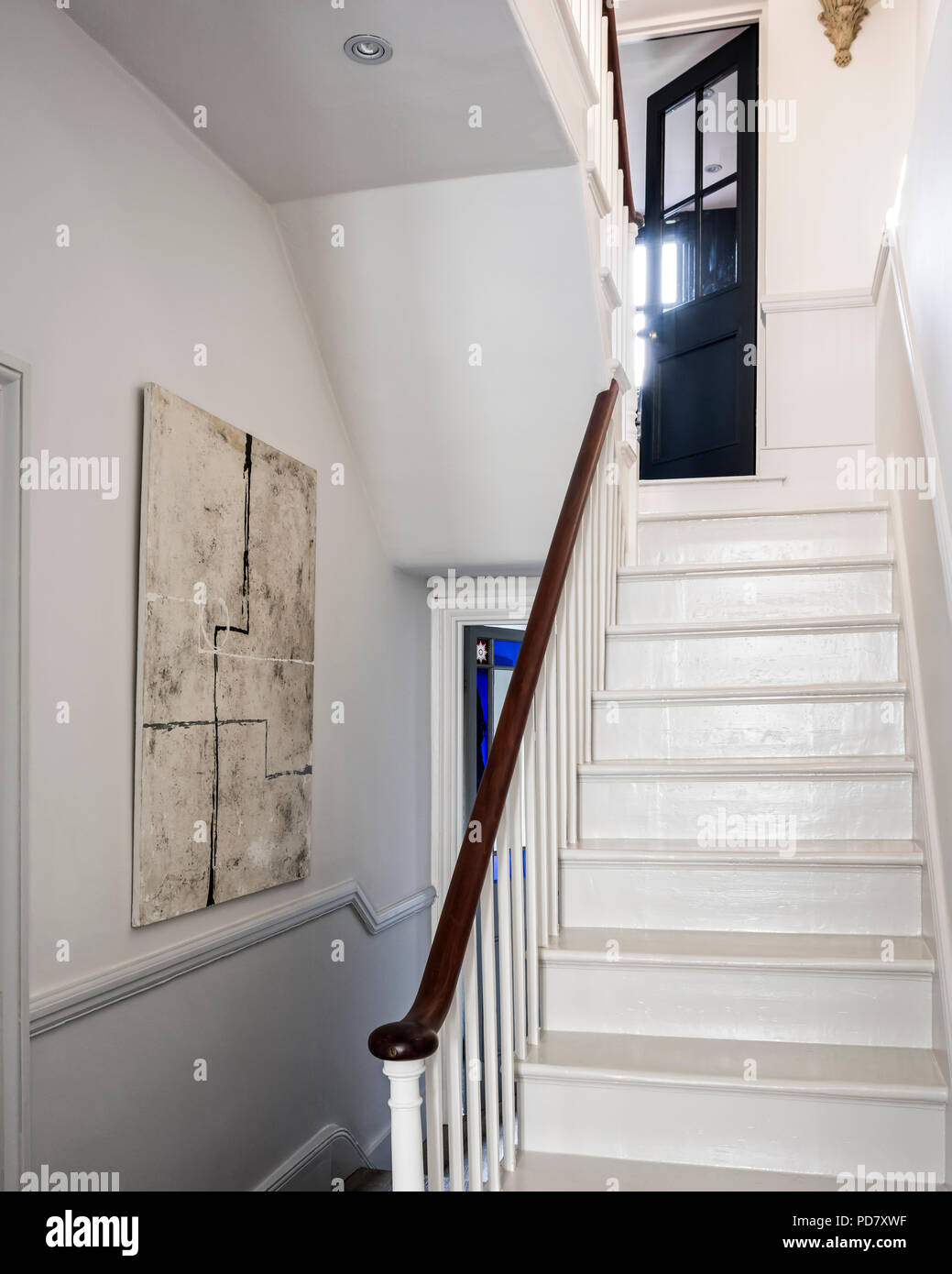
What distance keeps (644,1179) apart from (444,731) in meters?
2.69

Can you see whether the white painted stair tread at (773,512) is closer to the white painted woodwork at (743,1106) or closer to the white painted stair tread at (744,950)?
the white painted stair tread at (744,950)

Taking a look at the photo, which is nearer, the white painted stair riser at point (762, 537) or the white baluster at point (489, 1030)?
the white baluster at point (489, 1030)

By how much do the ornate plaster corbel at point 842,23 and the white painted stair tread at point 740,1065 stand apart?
4.52 m

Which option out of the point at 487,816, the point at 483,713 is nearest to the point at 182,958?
the point at 487,816

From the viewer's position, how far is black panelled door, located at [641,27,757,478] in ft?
16.3

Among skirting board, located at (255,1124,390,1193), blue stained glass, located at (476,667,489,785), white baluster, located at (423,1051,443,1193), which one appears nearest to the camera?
white baluster, located at (423,1051,443,1193)

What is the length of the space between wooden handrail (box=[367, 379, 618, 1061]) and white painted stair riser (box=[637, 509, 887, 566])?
34.3 inches

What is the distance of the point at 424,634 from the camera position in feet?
14.9

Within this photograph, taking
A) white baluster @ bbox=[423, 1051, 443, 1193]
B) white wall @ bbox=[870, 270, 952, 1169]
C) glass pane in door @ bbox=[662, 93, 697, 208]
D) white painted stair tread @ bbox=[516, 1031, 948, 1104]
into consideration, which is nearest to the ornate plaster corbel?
glass pane in door @ bbox=[662, 93, 697, 208]

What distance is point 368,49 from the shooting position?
228cm

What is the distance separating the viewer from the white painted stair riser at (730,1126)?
6.55 ft

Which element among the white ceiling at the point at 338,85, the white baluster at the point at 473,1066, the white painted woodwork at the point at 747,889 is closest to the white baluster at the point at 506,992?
the white baluster at the point at 473,1066

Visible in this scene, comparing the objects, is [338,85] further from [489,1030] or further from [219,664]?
[489,1030]

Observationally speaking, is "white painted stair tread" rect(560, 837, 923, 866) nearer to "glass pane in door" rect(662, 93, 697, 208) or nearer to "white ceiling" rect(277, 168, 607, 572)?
"white ceiling" rect(277, 168, 607, 572)
